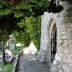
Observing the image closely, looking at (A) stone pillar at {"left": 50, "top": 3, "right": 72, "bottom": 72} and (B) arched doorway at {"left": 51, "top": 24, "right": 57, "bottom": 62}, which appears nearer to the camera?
(A) stone pillar at {"left": 50, "top": 3, "right": 72, "bottom": 72}

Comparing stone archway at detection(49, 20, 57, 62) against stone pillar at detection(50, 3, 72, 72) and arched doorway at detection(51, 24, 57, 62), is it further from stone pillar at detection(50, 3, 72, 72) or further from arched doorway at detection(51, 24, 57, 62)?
stone pillar at detection(50, 3, 72, 72)

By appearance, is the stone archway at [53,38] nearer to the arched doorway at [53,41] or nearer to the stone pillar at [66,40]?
the arched doorway at [53,41]

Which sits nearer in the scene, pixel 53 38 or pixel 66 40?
pixel 66 40

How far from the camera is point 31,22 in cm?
2306

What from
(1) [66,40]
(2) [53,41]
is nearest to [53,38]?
(2) [53,41]

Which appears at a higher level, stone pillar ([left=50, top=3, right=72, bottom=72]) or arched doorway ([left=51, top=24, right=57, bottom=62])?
stone pillar ([left=50, top=3, right=72, bottom=72])

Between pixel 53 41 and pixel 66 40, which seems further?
pixel 53 41

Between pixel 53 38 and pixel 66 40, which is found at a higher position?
pixel 66 40

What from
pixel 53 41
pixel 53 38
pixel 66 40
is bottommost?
pixel 53 41

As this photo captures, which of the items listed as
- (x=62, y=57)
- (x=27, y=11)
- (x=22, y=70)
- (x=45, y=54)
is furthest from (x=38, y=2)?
(x=45, y=54)

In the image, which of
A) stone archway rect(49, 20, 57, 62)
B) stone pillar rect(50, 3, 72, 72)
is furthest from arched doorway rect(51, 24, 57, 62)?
stone pillar rect(50, 3, 72, 72)

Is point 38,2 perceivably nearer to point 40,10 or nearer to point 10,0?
point 40,10

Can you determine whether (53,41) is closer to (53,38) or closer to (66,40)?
(53,38)

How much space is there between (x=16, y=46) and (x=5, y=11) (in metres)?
24.5
